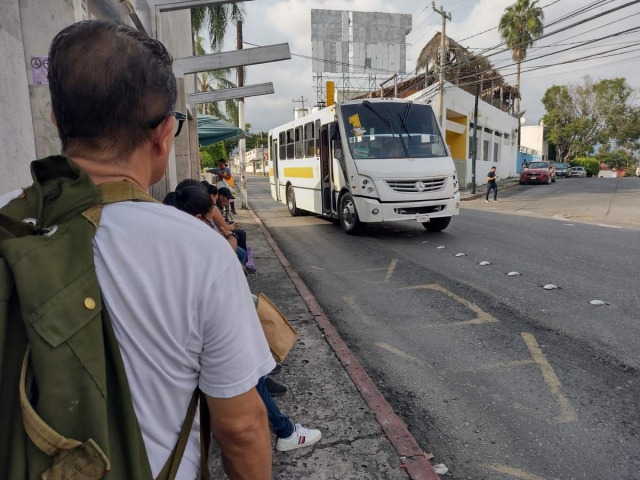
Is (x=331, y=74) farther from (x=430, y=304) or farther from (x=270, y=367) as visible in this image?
(x=270, y=367)

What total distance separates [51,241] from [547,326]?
4.45m

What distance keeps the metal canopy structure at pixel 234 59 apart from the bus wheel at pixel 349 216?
3.36 m

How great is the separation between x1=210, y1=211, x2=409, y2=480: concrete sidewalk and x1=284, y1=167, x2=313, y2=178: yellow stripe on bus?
25.8 feet

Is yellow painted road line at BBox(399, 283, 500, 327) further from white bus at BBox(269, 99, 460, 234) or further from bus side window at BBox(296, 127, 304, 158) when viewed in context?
bus side window at BBox(296, 127, 304, 158)

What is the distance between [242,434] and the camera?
3.44 feet

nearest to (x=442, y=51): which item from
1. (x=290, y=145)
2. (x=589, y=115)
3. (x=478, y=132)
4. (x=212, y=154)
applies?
(x=478, y=132)

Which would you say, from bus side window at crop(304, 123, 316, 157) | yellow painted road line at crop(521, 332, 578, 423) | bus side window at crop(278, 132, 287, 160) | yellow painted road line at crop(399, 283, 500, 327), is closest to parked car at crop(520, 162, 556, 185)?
bus side window at crop(278, 132, 287, 160)

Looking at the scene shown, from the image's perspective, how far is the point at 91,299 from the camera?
0.84 meters

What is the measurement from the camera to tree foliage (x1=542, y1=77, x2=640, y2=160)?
151 ft

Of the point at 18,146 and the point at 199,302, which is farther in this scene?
the point at 18,146

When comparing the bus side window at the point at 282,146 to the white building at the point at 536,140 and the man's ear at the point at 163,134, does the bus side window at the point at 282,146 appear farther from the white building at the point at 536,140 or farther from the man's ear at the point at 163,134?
the white building at the point at 536,140

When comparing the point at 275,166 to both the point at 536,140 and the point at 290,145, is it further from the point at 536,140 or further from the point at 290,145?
the point at 536,140

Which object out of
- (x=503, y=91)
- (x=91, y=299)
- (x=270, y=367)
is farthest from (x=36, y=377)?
(x=503, y=91)

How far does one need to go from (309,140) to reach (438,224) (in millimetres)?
4153
